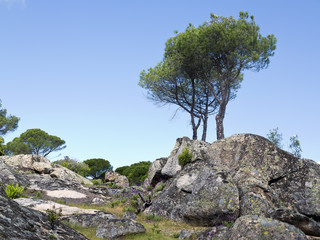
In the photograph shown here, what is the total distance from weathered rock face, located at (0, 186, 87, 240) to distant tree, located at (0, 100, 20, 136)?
62918 millimetres

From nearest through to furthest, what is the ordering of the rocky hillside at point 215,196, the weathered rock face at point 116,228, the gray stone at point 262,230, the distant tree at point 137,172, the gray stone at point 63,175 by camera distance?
1. the gray stone at point 262,230
2. the weathered rock face at point 116,228
3. the rocky hillside at point 215,196
4. the gray stone at point 63,175
5. the distant tree at point 137,172

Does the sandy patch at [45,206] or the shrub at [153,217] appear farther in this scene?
the shrub at [153,217]

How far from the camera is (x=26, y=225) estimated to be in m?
3.81

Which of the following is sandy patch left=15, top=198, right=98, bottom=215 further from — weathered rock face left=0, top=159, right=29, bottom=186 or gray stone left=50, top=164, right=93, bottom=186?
gray stone left=50, top=164, right=93, bottom=186

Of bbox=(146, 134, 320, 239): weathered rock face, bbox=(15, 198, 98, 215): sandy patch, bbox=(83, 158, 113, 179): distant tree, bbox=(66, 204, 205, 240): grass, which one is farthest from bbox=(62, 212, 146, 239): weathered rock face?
bbox=(83, 158, 113, 179): distant tree

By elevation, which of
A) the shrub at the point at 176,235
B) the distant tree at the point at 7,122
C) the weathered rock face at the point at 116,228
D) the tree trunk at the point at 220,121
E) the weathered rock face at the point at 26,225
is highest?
the distant tree at the point at 7,122

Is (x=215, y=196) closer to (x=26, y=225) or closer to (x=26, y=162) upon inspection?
(x=26, y=225)

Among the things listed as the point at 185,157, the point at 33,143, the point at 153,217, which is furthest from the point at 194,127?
the point at 33,143

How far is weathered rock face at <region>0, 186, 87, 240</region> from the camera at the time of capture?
349cm

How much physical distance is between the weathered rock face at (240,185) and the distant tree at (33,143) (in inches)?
1628

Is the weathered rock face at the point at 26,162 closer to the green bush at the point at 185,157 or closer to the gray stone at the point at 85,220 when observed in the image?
the green bush at the point at 185,157

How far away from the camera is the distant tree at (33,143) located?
192 ft

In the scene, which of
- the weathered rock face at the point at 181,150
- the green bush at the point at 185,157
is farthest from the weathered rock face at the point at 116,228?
the weathered rock face at the point at 181,150

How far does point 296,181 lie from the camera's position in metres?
21.1
